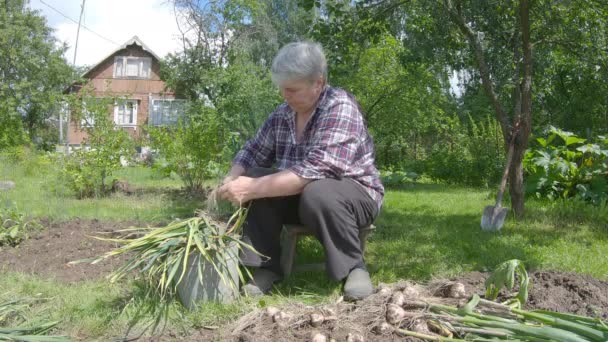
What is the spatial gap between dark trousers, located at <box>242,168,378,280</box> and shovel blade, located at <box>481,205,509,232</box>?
218 centimetres

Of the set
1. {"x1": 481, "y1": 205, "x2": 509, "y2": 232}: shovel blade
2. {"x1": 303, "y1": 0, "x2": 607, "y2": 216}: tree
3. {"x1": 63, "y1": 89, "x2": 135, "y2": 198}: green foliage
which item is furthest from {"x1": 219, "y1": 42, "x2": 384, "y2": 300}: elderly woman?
{"x1": 63, "y1": 89, "x2": 135, "y2": 198}: green foliage

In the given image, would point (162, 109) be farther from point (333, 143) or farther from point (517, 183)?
point (333, 143)

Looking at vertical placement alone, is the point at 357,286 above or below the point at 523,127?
below

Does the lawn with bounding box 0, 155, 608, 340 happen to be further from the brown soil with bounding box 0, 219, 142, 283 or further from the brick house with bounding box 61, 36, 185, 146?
the brick house with bounding box 61, 36, 185, 146

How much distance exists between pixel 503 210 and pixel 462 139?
748cm

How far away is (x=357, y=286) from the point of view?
8.08 feet

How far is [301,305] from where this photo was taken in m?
2.23

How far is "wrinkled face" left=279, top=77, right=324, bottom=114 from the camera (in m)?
2.67

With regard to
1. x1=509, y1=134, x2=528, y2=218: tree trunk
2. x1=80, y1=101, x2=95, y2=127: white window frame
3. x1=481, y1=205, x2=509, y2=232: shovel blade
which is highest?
x1=80, y1=101, x2=95, y2=127: white window frame

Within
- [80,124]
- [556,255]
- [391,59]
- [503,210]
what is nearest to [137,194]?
[80,124]

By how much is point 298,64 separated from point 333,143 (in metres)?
0.42

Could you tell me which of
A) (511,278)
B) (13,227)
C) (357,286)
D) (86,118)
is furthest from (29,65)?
(511,278)

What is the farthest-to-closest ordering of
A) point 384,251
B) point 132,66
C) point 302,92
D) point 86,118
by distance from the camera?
point 132,66 → point 86,118 → point 384,251 → point 302,92

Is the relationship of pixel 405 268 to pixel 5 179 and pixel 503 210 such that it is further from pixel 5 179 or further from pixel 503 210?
pixel 5 179
